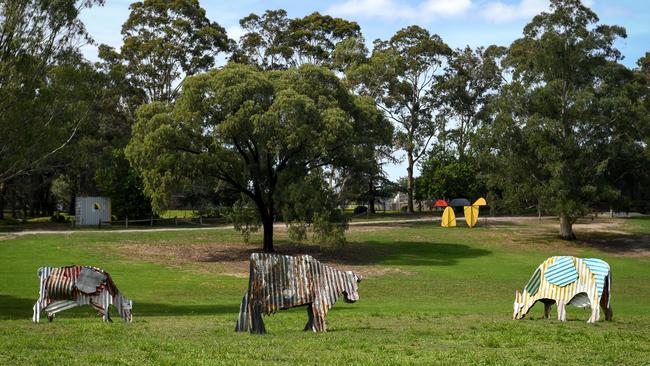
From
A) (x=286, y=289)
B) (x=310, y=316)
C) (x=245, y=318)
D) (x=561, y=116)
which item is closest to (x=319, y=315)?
(x=310, y=316)

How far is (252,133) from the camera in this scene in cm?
3938

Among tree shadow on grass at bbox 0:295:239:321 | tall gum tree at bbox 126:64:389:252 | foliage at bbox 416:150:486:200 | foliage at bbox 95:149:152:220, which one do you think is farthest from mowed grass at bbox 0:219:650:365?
foliage at bbox 416:150:486:200

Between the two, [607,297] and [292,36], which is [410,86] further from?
[607,297]

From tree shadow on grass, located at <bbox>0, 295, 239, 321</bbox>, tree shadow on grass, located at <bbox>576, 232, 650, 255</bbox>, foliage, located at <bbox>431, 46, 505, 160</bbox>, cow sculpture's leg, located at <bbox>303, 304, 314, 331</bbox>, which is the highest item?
foliage, located at <bbox>431, 46, 505, 160</bbox>

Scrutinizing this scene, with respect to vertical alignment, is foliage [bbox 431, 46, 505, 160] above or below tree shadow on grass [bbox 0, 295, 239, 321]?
above

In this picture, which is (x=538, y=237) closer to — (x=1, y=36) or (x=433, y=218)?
(x=433, y=218)

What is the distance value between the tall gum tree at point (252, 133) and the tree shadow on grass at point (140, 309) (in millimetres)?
14753

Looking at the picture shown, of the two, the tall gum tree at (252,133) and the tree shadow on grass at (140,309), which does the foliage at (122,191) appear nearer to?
the tall gum tree at (252,133)

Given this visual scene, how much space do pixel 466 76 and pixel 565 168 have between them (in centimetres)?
3480

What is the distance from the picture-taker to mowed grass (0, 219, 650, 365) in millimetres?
10727

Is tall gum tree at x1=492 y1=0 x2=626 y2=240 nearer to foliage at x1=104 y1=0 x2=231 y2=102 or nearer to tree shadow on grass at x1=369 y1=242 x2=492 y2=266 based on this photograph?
tree shadow on grass at x1=369 y1=242 x2=492 y2=266

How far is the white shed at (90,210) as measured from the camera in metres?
57.2

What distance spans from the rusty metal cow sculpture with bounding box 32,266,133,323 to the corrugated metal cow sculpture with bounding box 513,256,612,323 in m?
10.2

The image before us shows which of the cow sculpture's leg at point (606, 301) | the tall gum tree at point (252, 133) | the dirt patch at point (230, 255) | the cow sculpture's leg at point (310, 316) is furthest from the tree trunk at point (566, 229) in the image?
the cow sculpture's leg at point (310, 316)
